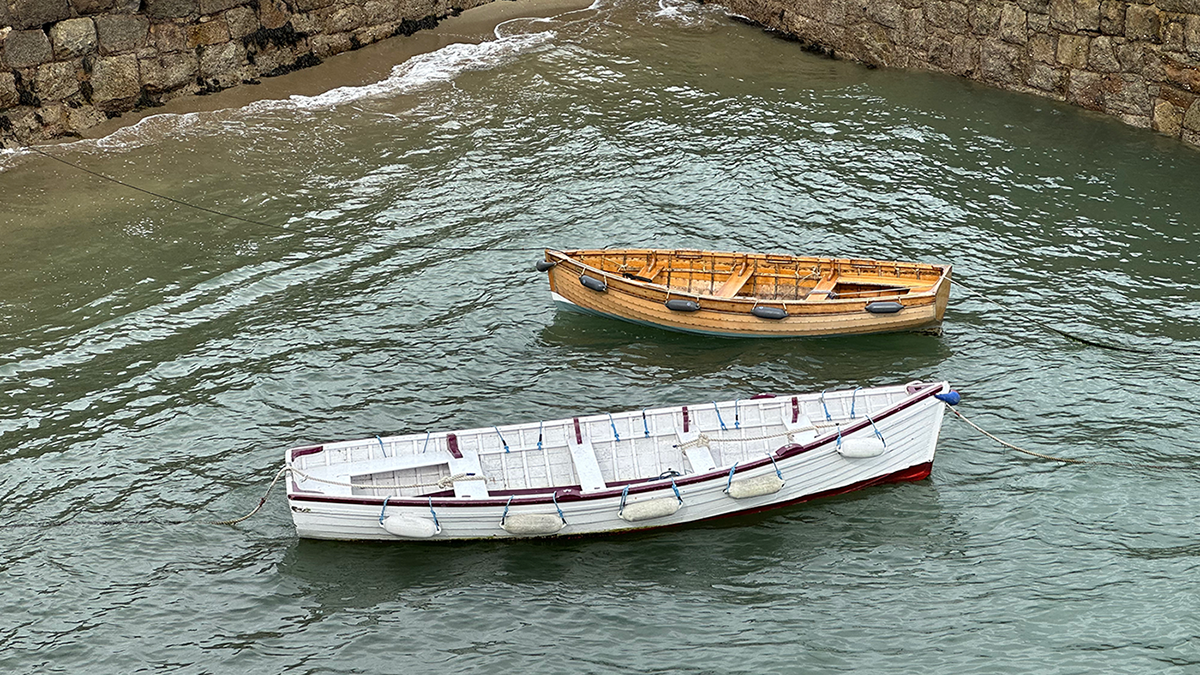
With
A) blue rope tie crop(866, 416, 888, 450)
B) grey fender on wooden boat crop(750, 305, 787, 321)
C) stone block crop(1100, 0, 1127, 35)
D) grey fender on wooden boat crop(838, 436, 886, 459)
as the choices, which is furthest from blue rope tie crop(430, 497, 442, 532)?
stone block crop(1100, 0, 1127, 35)

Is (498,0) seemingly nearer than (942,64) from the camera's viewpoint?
No

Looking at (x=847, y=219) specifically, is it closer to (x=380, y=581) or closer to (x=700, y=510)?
(x=700, y=510)

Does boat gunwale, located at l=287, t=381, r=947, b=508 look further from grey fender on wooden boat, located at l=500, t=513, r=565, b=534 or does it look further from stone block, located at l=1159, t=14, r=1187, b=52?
stone block, located at l=1159, t=14, r=1187, b=52

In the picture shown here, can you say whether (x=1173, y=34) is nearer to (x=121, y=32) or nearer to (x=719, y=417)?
(x=719, y=417)

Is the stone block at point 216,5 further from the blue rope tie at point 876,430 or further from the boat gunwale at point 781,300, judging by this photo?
the blue rope tie at point 876,430

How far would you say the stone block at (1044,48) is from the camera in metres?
25.5

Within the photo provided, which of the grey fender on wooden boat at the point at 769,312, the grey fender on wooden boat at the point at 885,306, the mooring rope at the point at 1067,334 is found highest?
the grey fender on wooden boat at the point at 885,306

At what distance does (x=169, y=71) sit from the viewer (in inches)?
1013

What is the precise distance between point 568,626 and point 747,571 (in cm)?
226

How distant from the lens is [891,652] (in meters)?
12.4

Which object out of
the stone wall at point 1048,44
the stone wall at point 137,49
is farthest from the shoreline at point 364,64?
the stone wall at point 1048,44

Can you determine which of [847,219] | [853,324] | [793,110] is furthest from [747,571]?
[793,110]

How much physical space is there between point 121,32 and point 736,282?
1464cm

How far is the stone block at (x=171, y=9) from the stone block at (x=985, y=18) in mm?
17287
